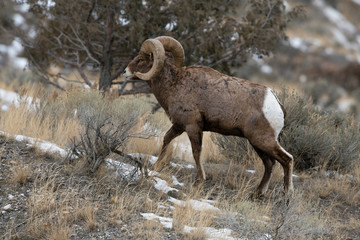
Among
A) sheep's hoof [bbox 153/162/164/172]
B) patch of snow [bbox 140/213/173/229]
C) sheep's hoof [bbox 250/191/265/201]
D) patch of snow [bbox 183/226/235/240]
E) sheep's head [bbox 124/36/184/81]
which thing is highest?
sheep's head [bbox 124/36/184/81]

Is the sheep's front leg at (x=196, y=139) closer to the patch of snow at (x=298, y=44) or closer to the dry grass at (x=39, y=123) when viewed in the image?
the dry grass at (x=39, y=123)

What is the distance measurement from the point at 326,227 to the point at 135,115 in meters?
2.97

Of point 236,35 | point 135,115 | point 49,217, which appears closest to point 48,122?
point 135,115

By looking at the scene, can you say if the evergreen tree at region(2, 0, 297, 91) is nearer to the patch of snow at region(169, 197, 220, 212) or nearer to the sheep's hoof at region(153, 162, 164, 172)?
the sheep's hoof at region(153, 162, 164, 172)

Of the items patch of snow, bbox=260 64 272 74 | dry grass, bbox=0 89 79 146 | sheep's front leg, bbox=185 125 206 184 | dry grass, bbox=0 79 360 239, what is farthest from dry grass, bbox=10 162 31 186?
patch of snow, bbox=260 64 272 74

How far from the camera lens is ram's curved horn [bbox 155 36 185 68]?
6.44 metres

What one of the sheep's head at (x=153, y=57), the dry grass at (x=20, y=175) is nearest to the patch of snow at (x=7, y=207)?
the dry grass at (x=20, y=175)

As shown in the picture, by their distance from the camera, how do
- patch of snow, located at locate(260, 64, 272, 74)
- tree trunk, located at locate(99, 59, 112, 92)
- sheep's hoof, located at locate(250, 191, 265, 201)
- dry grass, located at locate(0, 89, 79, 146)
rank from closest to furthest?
sheep's hoof, located at locate(250, 191, 265, 201), dry grass, located at locate(0, 89, 79, 146), tree trunk, located at locate(99, 59, 112, 92), patch of snow, located at locate(260, 64, 272, 74)

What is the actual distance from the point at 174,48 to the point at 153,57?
34cm

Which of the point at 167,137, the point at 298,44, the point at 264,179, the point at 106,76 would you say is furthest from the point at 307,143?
the point at 298,44

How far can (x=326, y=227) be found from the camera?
5.57m

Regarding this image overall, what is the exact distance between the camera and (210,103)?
6.10m

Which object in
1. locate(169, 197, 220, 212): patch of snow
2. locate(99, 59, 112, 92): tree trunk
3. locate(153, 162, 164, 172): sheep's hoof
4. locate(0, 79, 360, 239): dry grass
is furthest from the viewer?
locate(99, 59, 112, 92): tree trunk

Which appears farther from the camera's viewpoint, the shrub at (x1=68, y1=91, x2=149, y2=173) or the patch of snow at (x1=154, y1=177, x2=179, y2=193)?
the patch of snow at (x1=154, y1=177, x2=179, y2=193)
